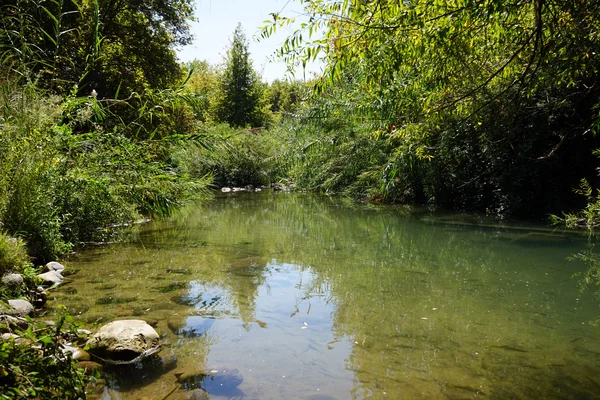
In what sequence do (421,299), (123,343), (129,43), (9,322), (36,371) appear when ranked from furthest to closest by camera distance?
1. (129,43)
2. (421,299)
3. (123,343)
4. (9,322)
5. (36,371)

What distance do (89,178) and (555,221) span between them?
368 inches

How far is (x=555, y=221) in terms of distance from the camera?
402 inches

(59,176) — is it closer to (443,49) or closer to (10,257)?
(10,257)

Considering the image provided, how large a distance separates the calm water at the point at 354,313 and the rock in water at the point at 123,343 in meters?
0.13

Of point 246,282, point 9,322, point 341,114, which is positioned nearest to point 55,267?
point 246,282

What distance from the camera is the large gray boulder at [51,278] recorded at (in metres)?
5.51

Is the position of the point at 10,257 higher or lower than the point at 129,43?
lower

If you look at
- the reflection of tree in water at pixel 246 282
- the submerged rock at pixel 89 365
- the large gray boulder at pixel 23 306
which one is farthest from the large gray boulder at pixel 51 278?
the submerged rock at pixel 89 365

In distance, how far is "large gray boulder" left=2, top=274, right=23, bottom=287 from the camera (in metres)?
4.62

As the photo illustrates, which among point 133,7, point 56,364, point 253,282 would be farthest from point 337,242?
point 133,7

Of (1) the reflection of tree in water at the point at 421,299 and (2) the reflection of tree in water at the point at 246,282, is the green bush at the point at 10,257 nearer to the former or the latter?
(1) the reflection of tree in water at the point at 421,299

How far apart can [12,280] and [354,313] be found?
349cm

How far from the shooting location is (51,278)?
564cm

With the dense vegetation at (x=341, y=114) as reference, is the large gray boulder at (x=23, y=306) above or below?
below
